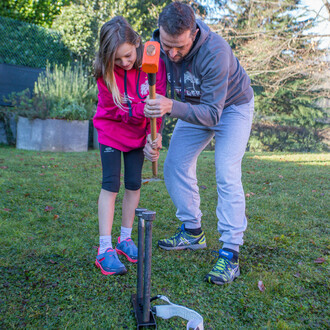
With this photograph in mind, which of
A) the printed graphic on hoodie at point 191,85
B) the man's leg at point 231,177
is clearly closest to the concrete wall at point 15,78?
the printed graphic on hoodie at point 191,85

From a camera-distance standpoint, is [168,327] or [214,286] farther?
[214,286]

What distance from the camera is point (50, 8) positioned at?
14250mm

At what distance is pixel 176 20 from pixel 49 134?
696 centimetres

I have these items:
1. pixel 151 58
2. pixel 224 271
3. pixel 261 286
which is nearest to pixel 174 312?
pixel 224 271

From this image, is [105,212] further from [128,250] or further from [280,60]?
[280,60]

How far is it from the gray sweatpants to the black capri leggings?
0.30m

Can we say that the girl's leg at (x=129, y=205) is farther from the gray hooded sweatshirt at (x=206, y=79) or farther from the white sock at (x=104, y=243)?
the gray hooded sweatshirt at (x=206, y=79)

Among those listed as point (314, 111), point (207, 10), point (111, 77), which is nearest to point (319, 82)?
point (314, 111)

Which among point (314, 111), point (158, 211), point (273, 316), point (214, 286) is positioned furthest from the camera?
point (314, 111)

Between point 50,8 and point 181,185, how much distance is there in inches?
548

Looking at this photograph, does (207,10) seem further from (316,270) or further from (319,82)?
(316,270)

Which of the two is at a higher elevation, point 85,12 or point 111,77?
point 85,12

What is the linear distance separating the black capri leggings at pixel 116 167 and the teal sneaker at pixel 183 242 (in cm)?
53

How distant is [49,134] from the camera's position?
8.46 metres
